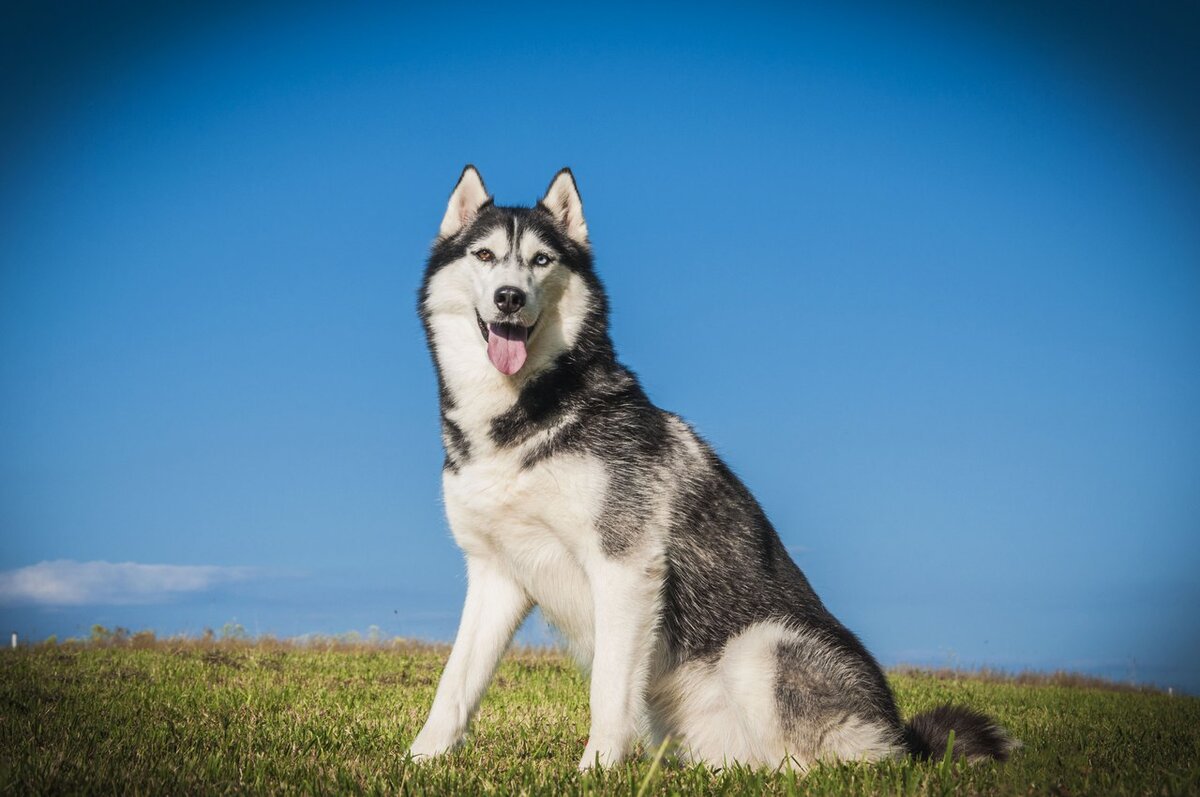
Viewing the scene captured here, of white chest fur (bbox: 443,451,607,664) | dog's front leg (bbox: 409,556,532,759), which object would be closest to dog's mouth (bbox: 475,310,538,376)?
white chest fur (bbox: 443,451,607,664)

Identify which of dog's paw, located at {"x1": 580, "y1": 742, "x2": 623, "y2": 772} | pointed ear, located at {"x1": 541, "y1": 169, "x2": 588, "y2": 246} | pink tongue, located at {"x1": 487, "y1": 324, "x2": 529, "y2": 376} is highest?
pointed ear, located at {"x1": 541, "y1": 169, "x2": 588, "y2": 246}

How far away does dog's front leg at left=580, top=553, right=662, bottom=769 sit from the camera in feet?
17.3

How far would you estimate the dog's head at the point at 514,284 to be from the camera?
579 centimetres

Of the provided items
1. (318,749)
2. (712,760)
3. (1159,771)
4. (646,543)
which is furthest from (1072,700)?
(318,749)

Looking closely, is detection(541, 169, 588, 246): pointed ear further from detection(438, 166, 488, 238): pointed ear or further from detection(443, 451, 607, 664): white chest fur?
detection(443, 451, 607, 664): white chest fur

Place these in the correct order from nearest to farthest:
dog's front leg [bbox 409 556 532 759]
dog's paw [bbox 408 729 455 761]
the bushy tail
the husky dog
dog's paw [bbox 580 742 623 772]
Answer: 1. dog's paw [bbox 580 742 623 772]
2. the husky dog
3. the bushy tail
4. dog's paw [bbox 408 729 455 761]
5. dog's front leg [bbox 409 556 532 759]

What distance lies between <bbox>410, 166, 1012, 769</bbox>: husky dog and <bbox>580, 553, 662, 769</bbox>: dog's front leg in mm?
10

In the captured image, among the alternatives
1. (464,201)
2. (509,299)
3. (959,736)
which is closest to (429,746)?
(509,299)

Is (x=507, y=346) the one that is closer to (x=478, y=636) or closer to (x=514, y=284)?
(x=514, y=284)

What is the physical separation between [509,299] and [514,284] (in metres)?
0.09

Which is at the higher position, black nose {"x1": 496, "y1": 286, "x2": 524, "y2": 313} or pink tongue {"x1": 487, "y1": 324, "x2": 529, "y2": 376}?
black nose {"x1": 496, "y1": 286, "x2": 524, "y2": 313}

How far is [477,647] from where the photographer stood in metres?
5.99

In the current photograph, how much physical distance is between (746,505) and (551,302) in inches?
68.4

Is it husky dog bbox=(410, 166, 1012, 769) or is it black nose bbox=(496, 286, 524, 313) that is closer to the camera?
husky dog bbox=(410, 166, 1012, 769)
